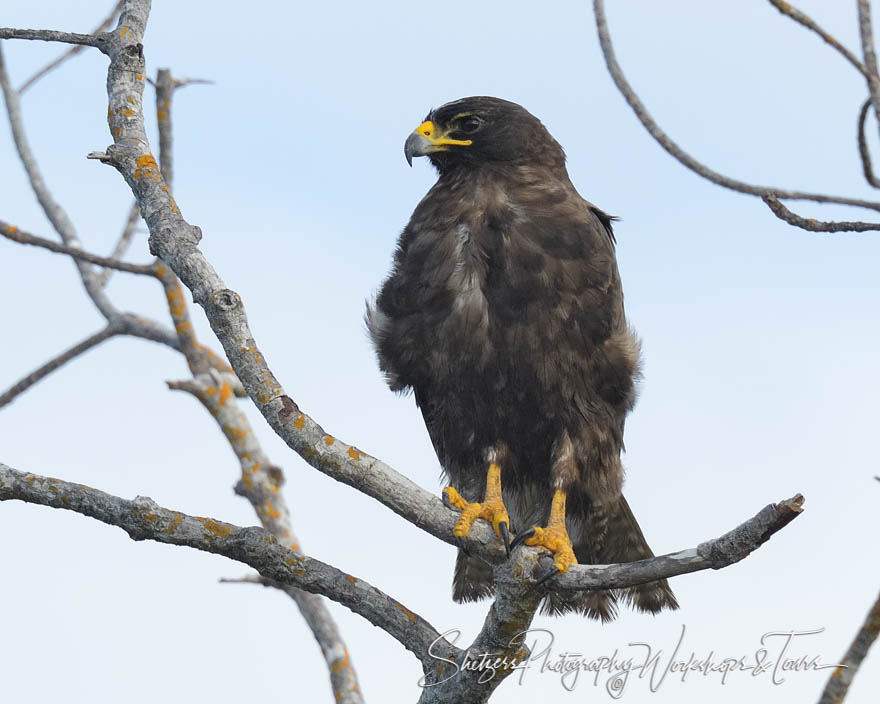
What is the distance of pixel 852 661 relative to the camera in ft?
11.3

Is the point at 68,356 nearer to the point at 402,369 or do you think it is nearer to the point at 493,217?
the point at 402,369

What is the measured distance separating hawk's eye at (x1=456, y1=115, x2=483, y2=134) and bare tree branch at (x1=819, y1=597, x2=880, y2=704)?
132 inches

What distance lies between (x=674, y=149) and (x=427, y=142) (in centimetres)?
143

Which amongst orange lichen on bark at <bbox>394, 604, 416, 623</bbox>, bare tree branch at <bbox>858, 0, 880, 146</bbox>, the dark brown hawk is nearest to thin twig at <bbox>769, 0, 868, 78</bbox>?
bare tree branch at <bbox>858, 0, 880, 146</bbox>

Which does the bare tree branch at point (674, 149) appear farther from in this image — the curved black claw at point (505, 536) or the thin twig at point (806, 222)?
the curved black claw at point (505, 536)

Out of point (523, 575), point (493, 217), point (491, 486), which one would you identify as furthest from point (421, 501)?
point (493, 217)

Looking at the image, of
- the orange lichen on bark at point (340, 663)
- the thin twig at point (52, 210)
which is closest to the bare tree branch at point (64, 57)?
the thin twig at point (52, 210)

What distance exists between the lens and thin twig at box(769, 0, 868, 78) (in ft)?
14.2

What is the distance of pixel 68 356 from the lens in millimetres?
6738

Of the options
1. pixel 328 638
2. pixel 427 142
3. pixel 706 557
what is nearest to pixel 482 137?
pixel 427 142

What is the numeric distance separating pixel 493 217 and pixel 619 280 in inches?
28.9

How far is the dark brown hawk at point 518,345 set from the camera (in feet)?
17.3

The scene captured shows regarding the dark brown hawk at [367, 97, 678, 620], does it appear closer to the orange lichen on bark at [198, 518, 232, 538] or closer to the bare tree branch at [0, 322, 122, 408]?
the orange lichen on bark at [198, 518, 232, 538]

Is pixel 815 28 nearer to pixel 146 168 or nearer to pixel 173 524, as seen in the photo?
pixel 146 168
